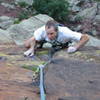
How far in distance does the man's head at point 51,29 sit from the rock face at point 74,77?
35 centimetres

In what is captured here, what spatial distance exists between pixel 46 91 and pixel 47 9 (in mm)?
14363

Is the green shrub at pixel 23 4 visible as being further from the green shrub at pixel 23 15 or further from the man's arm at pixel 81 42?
the man's arm at pixel 81 42

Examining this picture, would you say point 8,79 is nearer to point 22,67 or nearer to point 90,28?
point 22,67

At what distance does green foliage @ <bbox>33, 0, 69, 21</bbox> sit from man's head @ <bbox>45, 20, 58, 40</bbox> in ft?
38.1

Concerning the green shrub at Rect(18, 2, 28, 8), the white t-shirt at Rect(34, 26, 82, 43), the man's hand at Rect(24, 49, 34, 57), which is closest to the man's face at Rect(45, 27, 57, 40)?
the white t-shirt at Rect(34, 26, 82, 43)

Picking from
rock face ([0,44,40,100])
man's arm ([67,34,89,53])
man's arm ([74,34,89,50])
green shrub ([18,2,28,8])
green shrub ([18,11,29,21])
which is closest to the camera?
rock face ([0,44,40,100])

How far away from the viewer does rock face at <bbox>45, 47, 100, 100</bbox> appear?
13.7ft

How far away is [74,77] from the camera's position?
4.83m

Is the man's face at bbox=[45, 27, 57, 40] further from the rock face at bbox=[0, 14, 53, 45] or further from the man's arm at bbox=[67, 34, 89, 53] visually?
the rock face at bbox=[0, 14, 53, 45]

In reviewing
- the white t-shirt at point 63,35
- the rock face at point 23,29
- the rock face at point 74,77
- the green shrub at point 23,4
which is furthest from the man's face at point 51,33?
the green shrub at point 23,4

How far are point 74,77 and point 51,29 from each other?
166cm

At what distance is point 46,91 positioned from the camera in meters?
4.30

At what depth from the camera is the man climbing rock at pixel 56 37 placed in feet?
21.0

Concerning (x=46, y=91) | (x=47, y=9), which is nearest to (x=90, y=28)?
(x=47, y=9)
